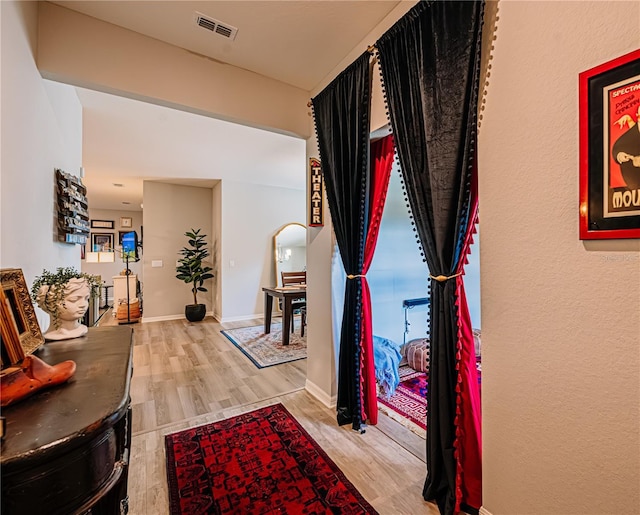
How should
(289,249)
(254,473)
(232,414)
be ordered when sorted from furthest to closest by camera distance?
(289,249)
(232,414)
(254,473)

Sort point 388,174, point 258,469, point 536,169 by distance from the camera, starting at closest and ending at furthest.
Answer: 1. point 536,169
2. point 258,469
3. point 388,174

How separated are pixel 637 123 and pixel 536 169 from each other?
28 cm

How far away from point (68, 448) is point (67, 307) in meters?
0.98

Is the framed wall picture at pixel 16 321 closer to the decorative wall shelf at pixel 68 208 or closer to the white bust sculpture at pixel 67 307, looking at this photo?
the white bust sculpture at pixel 67 307

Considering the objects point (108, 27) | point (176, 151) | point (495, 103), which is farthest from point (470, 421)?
point (176, 151)

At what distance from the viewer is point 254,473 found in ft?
5.61

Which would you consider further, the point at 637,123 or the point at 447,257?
the point at 447,257

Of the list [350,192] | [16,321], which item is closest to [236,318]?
[350,192]

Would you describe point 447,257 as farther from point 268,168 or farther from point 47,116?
point 268,168

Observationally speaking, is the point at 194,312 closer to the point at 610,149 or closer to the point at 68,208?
the point at 68,208

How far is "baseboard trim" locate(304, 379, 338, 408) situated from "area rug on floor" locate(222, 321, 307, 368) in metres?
0.84

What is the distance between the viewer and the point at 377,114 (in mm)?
1950

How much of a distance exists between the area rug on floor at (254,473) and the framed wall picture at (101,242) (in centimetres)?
860

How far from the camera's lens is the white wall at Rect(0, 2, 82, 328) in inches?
48.1
